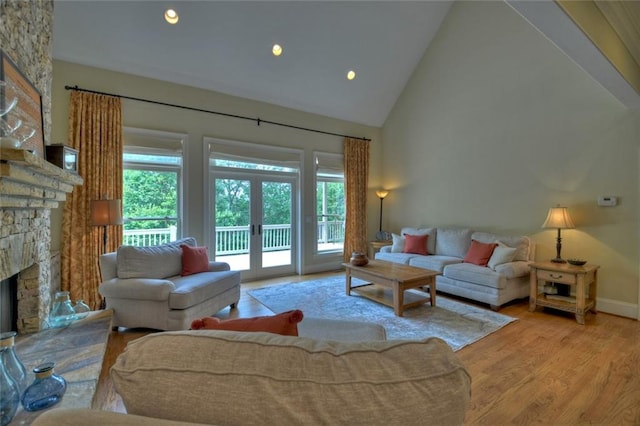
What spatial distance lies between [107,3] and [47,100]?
65.4 inches

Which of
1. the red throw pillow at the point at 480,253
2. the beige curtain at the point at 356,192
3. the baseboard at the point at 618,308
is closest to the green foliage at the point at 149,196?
the beige curtain at the point at 356,192

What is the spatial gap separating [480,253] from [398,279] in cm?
157

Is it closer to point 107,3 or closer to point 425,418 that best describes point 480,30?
point 107,3

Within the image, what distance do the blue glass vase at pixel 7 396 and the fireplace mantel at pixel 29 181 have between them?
0.85 metres

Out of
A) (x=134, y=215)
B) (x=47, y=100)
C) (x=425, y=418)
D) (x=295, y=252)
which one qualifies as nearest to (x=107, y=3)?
(x=47, y=100)

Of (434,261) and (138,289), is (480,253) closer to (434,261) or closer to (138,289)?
(434,261)

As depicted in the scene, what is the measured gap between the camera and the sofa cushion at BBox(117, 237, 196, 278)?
3.12 metres

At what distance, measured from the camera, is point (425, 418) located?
64 centimetres

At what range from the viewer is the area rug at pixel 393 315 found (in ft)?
10.0

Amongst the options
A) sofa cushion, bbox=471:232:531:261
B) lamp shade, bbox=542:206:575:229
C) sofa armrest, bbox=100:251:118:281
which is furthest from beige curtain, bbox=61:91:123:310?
lamp shade, bbox=542:206:575:229

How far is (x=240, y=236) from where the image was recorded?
5.09 m

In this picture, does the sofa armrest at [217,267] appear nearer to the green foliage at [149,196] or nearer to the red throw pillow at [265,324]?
the green foliage at [149,196]

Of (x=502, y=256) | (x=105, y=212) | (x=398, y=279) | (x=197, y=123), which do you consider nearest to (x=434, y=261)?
(x=502, y=256)

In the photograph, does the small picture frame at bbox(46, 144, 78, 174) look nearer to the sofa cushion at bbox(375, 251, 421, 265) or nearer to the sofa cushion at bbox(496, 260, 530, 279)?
the sofa cushion at bbox(375, 251, 421, 265)
